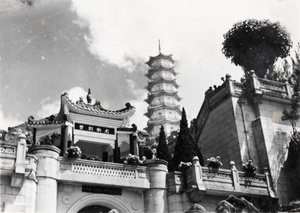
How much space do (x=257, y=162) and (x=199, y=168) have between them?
277 inches

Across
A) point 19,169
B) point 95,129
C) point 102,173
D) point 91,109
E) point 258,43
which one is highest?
point 258,43

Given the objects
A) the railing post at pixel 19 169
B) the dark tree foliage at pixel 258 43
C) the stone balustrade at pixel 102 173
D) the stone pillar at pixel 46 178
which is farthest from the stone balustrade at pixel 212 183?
the dark tree foliage at pixel 258 43

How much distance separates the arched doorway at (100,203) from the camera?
23.4 metres

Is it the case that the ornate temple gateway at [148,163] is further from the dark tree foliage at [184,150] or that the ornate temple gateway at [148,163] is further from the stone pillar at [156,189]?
the dark tree foliage at [184,150]

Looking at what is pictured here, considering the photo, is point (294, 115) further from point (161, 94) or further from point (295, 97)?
point (161, 94)

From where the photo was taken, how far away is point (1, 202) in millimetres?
20688

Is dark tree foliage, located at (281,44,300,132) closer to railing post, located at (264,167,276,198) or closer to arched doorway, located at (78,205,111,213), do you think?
railing post, located at (264,167,276,198)

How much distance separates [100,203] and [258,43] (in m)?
21.1

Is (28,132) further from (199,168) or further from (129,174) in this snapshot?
(199,168)

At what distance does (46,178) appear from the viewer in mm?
22312

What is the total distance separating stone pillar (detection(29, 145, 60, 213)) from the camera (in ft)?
71.6

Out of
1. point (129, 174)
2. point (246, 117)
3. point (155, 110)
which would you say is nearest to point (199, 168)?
point (129, 174)

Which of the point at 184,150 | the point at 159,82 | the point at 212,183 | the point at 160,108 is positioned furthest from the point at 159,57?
the point at 212,183

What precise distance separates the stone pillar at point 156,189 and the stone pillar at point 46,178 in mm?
5429
